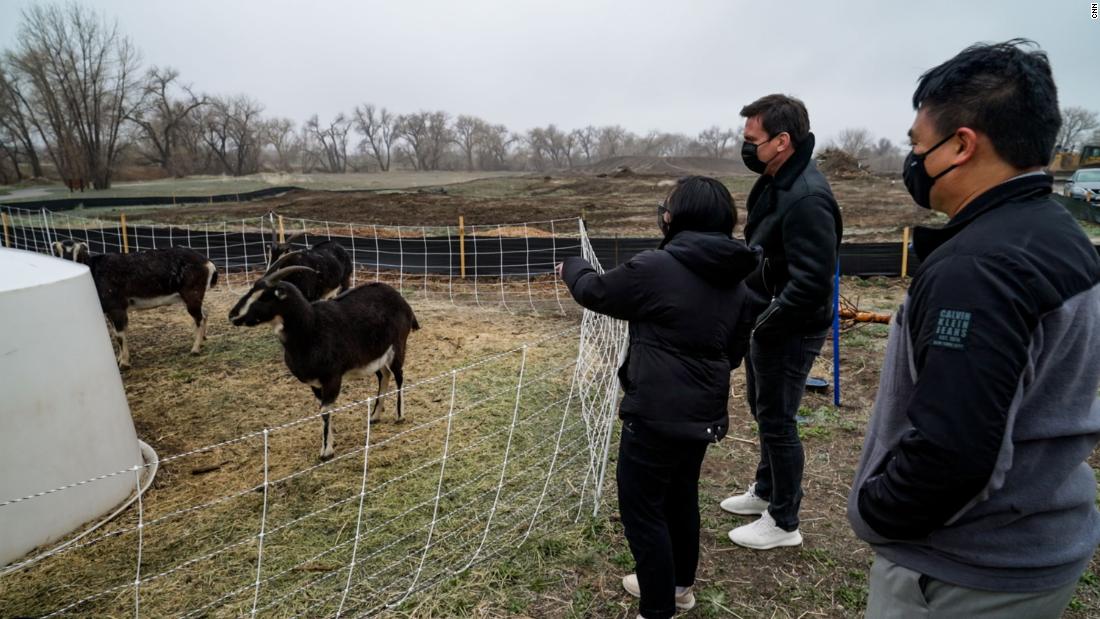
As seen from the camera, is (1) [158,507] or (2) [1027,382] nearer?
(2) [1027,382]

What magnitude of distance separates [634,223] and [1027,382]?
60.6 feet

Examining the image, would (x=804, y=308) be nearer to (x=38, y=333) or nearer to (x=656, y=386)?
(x=656, y=386)

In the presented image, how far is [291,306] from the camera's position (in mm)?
4379

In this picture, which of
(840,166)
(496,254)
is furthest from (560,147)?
(496,254)

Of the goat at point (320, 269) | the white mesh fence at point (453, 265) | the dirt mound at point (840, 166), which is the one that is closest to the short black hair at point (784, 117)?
the goat at point (320, 269)

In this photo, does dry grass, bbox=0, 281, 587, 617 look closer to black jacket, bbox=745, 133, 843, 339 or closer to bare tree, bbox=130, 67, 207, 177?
black jacket, bbox=745, 133, 843, 339

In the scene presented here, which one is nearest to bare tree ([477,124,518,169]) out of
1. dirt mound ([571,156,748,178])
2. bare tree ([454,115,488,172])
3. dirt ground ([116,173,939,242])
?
bare tree ([454,115,488,172])

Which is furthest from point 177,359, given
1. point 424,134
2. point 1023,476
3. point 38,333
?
point 424,134

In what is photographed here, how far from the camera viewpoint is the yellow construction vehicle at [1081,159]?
28.3 metres

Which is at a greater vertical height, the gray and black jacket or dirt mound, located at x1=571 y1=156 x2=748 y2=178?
dirt mound, located at x1=571 y1=156 x2=748 y2=178

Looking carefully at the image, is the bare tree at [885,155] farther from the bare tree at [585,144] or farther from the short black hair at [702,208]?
the short black hair at [702,208]

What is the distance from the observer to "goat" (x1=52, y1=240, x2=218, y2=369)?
6.71 m

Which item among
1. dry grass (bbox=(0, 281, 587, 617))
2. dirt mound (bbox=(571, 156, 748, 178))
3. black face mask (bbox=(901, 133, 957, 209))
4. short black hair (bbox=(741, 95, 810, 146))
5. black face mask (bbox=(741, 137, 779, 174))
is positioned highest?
dirt mound (bbox=(571, 156, 748, 178))

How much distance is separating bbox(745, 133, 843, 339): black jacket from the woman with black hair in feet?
1.31
